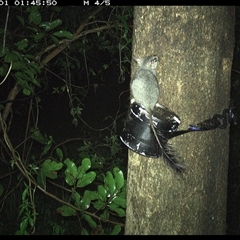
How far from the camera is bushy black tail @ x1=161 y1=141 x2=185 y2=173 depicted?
1.15 m

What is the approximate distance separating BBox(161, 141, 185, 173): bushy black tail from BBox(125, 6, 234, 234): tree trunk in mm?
18

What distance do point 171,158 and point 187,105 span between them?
17cm

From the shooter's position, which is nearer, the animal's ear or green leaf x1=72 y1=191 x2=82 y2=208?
the animal's ear

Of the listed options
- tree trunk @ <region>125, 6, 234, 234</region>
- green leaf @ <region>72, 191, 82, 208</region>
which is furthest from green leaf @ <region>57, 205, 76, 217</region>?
tree trunk @ <region>125, 6, 234, 234</region>

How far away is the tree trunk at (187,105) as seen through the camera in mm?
1152

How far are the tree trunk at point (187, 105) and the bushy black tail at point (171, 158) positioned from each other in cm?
2

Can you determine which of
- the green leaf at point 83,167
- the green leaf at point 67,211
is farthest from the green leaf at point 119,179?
the green leaf at point 67,211

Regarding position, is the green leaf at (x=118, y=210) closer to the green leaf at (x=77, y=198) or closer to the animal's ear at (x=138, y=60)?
the green leaf at (x=77, y=198)

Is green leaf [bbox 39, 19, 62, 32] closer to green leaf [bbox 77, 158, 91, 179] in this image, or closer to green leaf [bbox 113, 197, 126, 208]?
green leaf [bbox 77, 158, 91, 179]

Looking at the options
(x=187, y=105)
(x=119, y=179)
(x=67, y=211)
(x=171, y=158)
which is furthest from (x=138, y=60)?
(x=67, y=211)

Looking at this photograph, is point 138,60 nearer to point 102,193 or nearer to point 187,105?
point 187,105

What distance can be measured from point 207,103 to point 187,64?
0.14 meters

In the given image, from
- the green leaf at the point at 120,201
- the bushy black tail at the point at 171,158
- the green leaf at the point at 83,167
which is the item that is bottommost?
the green leaf at the point at 120,201

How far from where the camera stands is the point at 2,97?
4.52 m
